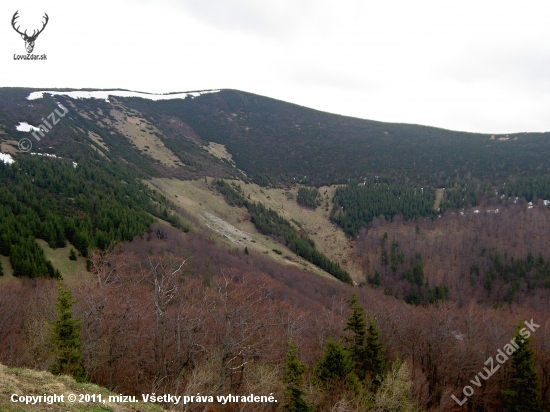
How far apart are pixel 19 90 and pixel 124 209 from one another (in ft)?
244

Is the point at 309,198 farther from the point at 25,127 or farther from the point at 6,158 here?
the point at 6,158

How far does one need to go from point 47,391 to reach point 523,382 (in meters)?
27.3

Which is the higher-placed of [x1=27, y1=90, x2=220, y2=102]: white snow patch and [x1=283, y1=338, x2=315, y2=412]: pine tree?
[x1=27, y1=90, x2=220, y2=102]: white snow patch

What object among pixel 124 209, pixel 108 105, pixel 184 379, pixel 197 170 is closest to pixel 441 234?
pixel 197 170

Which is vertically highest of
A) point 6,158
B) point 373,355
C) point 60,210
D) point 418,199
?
point 6,158

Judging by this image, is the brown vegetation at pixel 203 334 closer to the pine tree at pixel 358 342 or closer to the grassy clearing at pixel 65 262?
the pine tree at pixel 358 342

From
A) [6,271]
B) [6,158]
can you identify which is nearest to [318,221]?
[6,158]

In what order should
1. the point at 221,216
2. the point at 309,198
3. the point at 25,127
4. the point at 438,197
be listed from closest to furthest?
1. the point at 25,127
2. the point at 221,216
3. the point at 438,197
4. the point at 309,198

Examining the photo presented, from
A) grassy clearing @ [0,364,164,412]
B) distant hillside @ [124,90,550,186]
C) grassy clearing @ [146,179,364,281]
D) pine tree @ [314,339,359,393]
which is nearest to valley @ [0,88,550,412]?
pine tree @ [314,339,359,393]

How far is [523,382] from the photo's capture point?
2234 cm

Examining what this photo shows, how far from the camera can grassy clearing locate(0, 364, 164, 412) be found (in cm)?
810

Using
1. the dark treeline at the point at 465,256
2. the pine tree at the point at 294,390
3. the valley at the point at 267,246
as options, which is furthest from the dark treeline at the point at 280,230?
the pine tree at the point at 294,390

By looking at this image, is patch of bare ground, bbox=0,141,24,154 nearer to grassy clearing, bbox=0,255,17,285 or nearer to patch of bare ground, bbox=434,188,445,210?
grassy clearing, bbox=0,255,17,285

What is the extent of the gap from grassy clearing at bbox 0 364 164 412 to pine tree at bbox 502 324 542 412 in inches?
949
